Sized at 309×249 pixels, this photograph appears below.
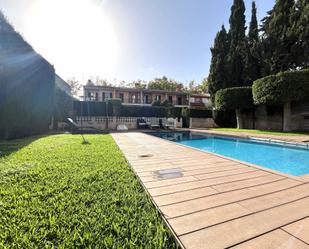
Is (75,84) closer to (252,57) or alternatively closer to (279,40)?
(252,57)

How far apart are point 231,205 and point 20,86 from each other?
8707 mm

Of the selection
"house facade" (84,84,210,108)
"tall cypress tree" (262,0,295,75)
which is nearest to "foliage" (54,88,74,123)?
"house facade" (84,84,210,108)

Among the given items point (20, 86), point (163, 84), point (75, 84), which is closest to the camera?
point (20, 86)

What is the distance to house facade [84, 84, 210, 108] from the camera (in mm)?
25188

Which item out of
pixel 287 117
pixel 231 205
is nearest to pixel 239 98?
pixel 287 117

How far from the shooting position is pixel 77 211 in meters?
1.83

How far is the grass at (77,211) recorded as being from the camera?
4.66 ft

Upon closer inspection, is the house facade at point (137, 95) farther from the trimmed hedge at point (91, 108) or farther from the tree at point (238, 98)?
the tree at point (238, 98)

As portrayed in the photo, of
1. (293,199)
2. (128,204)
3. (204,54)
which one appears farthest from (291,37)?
(128,204)

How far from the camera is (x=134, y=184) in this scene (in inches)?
99.6

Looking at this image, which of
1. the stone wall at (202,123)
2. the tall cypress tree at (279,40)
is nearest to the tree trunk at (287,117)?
the tall cypress tree at (279,40)

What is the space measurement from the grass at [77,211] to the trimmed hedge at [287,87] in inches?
458

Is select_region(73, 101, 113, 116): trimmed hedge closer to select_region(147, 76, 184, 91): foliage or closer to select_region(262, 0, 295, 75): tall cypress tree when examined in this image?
select_region(262, 0, 295, 75): tall cypress tree

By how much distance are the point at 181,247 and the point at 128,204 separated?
809mm
